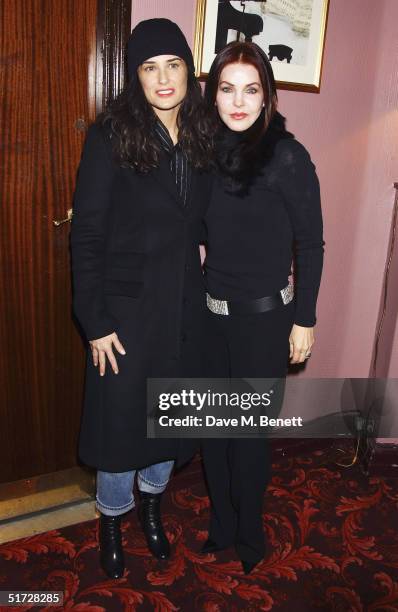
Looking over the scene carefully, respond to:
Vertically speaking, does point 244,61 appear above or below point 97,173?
above

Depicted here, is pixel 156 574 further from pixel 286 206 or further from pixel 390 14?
pixel 390 14

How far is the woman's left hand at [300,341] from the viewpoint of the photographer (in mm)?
1981

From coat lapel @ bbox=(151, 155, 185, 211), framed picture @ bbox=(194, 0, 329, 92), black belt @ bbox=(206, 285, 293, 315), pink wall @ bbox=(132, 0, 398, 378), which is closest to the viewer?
coat lapel @ bbox=(151, 155, 185, 211)

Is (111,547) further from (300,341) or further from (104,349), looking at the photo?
(300,341)

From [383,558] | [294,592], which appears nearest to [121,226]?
[294,592]

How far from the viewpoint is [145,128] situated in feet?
5.66

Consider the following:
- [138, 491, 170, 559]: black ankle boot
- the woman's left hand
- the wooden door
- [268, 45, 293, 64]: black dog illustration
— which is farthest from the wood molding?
[138, 491, 170, 559]: black ankle boot

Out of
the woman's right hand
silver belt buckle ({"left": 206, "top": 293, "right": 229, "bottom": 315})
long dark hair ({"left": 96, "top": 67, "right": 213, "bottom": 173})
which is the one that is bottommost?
the woman's right hand

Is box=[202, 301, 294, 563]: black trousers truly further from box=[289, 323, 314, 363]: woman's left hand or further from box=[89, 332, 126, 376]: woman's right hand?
box=[89, 332, 126, 376]: woman's right hand

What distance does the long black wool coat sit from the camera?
173 centimetres

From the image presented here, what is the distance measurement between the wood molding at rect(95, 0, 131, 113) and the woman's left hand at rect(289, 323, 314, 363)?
112cm

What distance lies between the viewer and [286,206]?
6.12ft

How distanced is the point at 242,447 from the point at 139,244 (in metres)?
0.83

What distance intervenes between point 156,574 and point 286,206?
146cm
